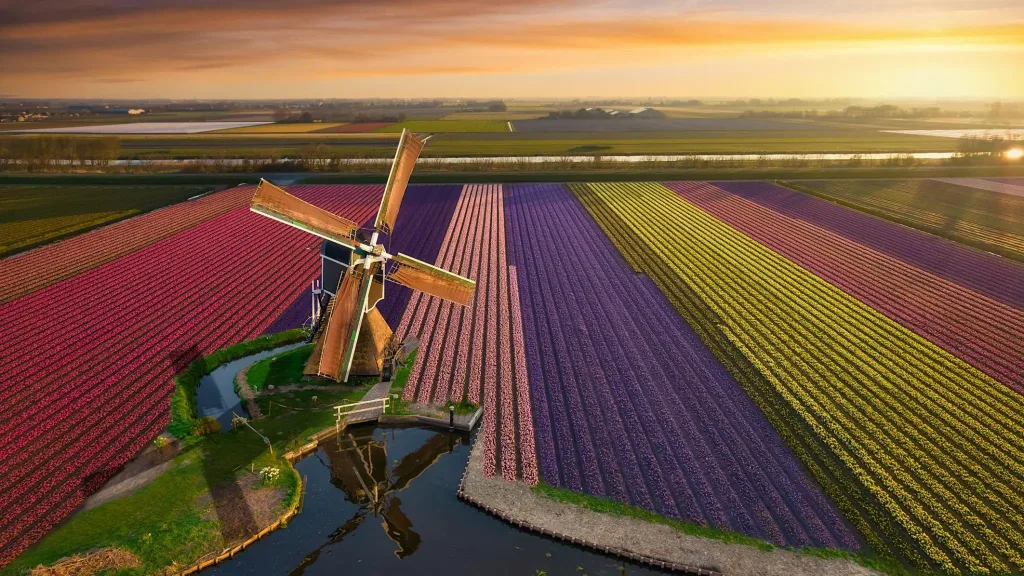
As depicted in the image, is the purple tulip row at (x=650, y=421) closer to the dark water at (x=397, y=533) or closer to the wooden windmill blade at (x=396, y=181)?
the dark water at (x=397, y=533)

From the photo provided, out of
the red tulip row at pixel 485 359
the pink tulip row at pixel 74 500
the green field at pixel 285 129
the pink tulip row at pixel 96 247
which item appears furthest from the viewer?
the green field at pixel 285 129

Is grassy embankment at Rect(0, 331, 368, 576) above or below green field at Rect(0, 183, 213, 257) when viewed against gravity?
below

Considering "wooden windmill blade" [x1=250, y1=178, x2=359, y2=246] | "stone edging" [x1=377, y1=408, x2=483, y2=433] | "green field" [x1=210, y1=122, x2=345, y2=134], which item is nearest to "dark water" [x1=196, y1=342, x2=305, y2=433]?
"stone edging" [x1=377, y1=408, x2=483, y2=433]

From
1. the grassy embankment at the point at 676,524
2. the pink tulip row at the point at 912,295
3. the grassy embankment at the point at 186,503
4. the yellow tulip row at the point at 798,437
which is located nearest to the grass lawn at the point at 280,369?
the grassy embankment at the point at 186,503

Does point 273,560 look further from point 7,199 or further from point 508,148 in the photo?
point 508,148

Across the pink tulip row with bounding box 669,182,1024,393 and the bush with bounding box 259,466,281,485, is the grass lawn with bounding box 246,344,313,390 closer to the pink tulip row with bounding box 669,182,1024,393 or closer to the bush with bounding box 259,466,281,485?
the bush with bounding box 259,466,281,485

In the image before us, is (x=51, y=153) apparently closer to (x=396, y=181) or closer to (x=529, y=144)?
(x=529, y=144)

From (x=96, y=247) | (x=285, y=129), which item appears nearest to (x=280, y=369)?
(x=96, y=247)
